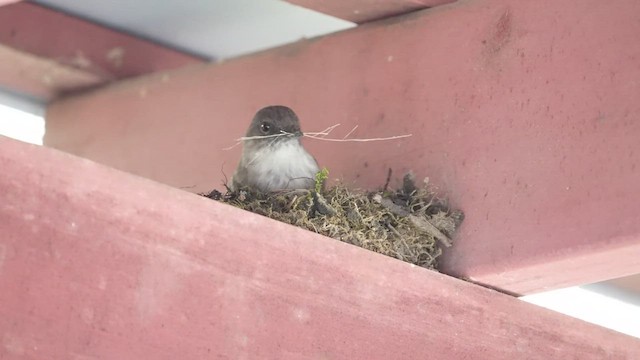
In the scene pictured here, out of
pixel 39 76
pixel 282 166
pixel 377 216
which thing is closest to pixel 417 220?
pixel 377 216

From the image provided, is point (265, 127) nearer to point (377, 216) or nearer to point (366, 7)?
point (366, 7)

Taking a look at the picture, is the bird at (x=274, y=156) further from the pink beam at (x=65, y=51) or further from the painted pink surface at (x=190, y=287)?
the painted pink surface at (x=190, y=287)

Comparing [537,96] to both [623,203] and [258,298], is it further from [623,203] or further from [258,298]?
[258,298]

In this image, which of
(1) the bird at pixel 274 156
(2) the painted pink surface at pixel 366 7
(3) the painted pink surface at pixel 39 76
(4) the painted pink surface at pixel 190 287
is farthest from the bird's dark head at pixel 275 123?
(4) the painted pink surface at pixel 190 287

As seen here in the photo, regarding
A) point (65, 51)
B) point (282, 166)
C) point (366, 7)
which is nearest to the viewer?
point (366, 7)

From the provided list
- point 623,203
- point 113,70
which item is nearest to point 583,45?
point 623,203

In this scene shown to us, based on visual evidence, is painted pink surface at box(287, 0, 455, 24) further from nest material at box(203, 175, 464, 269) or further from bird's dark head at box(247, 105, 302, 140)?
nest material at box(203, 175, 464, 269)

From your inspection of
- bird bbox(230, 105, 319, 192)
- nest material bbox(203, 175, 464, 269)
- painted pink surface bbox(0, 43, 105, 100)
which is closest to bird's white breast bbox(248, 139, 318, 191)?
bird bbox(230, 105, 319, 192)
